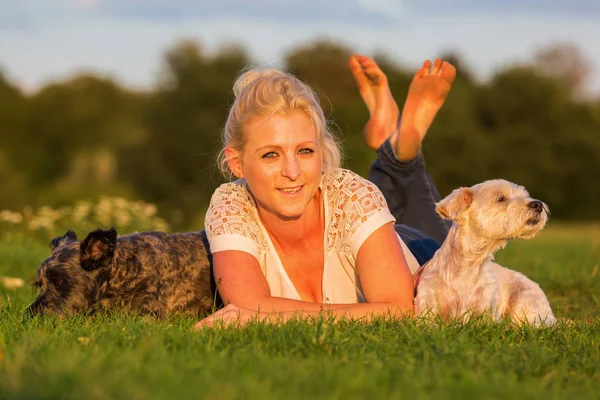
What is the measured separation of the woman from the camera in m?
5.93

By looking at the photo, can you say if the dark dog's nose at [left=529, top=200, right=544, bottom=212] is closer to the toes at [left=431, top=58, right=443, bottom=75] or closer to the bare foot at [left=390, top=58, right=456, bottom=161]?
the bare foot at [left=390, top=58, right=456, bottom=161]

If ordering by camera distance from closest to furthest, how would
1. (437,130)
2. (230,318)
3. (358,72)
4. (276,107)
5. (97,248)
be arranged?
(230,318)
(97,248)
(276,107)
(358,72)
(437,130)

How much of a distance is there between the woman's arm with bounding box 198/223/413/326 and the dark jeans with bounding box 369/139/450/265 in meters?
2.08

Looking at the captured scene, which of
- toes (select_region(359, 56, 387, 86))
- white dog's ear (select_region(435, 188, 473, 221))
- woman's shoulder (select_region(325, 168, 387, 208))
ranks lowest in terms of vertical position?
white dog's ear (select_region(435, 188, 473, 221))

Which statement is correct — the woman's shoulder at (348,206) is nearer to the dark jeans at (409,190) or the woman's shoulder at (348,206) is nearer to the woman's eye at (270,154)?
the woman's eye at (270,154)

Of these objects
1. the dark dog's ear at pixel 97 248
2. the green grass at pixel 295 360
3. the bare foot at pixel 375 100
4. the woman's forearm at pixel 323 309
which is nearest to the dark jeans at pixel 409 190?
the bare foot at pixel 375 100

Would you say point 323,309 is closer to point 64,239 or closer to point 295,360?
point 295,360

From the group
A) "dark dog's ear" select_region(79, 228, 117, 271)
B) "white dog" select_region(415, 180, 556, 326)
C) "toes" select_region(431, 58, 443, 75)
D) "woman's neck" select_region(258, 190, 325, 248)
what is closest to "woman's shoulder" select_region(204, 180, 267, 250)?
"woman's neck" select_region(258, 190, 325, 248)

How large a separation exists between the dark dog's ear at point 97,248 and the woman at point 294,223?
81cm

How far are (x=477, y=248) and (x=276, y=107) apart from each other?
1.96m

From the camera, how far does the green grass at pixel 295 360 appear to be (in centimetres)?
337

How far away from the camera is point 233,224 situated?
6211mm

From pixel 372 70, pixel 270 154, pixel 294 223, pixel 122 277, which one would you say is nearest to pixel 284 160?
pixel 270 154

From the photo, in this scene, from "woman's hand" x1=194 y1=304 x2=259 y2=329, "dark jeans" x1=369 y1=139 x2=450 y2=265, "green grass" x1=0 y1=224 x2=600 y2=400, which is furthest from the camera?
"dark jeans" x1=369 y1=139 x2=450 y2=265
